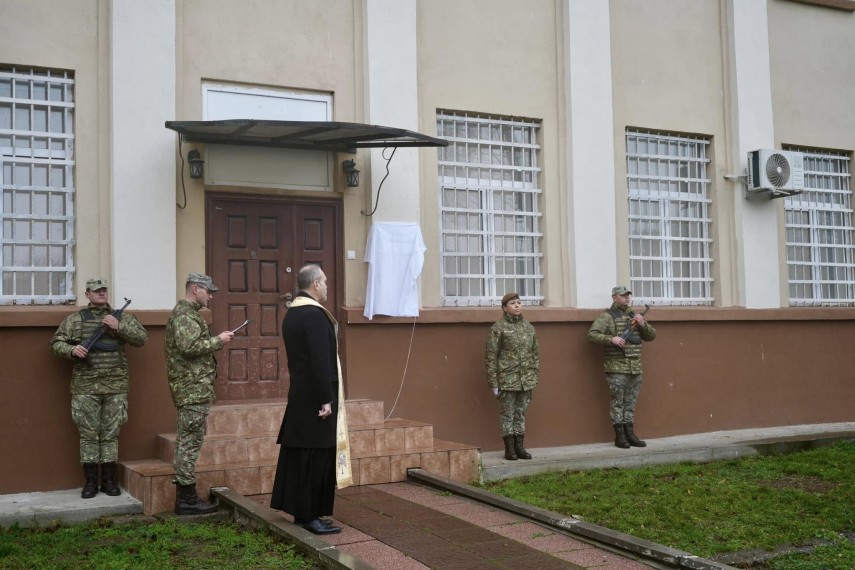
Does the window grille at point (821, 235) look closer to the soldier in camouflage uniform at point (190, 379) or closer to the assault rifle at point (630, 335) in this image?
the assault rifle at point (630, 335)

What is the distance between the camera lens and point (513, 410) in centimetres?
1015

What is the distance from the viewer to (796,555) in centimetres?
645

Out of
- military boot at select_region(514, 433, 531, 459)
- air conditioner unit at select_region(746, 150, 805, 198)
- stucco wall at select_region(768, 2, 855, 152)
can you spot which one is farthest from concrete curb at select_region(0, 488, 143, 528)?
stucco wall at select_region(768, 2, 855, 152)

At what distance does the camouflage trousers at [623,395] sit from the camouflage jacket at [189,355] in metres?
5.04

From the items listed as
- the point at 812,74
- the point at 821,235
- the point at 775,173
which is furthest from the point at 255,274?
the point at 812,74

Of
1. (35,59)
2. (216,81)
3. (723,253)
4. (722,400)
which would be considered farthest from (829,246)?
(35,59)

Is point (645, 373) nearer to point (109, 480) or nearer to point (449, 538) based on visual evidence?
point (449, 538)

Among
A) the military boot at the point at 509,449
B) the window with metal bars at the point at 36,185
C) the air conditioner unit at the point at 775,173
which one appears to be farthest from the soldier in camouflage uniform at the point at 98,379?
the air conditioner unit at the point at 775,173

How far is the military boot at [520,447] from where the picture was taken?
1005 cm

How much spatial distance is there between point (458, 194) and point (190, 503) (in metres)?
5.09

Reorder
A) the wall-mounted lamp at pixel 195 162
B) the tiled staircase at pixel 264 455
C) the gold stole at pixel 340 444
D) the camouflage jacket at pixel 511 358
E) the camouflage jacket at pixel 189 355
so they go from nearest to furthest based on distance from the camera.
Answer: the gold stole at pixel 340 444 → the camouflage jacket at pixel 189 355 → the tiled staircase at pixel 264 455 → the wall-mounted lamp at pixel 195 162 → the camouflage jacket at pixel 511 358

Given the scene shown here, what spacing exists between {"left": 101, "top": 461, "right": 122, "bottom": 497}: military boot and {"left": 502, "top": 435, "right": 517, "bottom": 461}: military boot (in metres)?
4.00

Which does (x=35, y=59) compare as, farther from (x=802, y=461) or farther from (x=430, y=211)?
(x=802, y=461)

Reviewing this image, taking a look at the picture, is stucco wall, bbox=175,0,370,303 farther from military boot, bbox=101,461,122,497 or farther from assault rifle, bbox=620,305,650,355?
assault rifle, bbox=620,305,650,355
